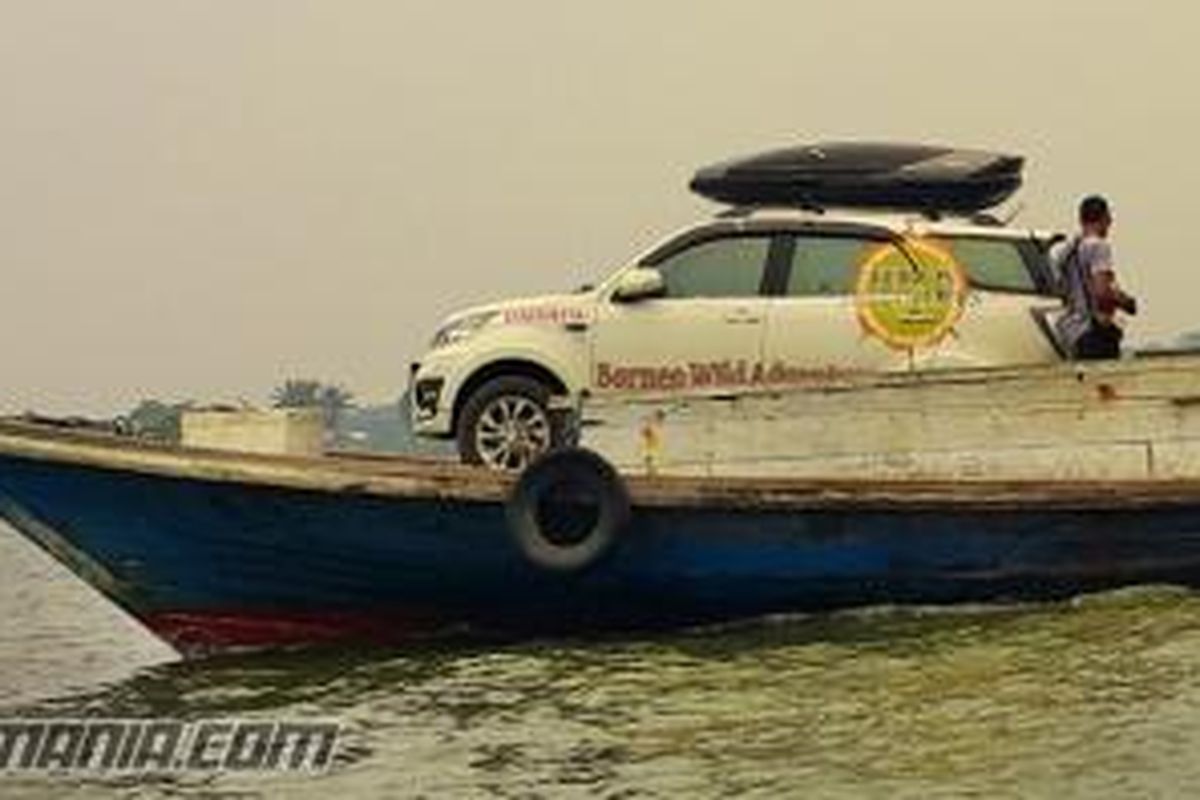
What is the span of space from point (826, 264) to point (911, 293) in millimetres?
571

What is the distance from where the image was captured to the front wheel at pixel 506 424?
1195 cm

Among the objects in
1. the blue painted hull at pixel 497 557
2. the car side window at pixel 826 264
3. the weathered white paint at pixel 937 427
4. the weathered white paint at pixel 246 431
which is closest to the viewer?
the blue painted hull at pixel 497 557

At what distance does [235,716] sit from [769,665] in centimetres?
279

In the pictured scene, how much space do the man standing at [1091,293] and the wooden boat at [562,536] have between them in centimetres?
47

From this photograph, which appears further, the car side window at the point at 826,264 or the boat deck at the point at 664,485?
the car side window at the point at 826,264

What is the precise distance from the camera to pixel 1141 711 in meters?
8.30

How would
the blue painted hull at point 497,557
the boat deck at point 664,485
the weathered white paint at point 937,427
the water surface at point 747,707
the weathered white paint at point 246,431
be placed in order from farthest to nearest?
the weathered white paint at point 246,431 → the weathered white paint at point 937,427 → the blue painted hull at point 497,557 → the boat deck at point 664,485 → the water surface at point 747,707

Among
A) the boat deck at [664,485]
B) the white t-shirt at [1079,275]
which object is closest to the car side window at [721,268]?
the boat deck at [664,485]

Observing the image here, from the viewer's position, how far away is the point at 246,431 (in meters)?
12.3

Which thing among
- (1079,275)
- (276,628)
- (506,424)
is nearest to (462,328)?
(506,424)

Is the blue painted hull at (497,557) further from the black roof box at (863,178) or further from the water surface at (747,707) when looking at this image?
the black roof box at (863,178)

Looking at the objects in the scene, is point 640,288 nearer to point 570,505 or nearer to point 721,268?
point 721,268

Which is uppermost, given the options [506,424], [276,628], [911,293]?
[911,293]

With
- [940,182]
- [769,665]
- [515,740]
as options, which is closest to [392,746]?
[515,740]
